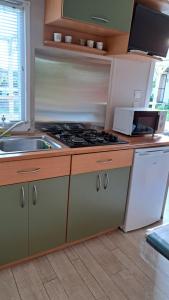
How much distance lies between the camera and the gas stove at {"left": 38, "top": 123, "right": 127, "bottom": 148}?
1.92 m

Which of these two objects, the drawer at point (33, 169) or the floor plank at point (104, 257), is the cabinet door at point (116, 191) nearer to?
the floor plank at point (104, 257)

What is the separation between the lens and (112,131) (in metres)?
2.52

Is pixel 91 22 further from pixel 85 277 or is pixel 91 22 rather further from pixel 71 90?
pixel 85 277

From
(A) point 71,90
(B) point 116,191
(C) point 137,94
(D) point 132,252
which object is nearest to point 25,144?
(A) point 71,90

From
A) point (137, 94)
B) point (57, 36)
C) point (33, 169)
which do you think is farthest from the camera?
point (137, 94)

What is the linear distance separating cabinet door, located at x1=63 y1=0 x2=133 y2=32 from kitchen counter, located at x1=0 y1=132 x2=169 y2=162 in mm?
968

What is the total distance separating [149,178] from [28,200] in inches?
46.7

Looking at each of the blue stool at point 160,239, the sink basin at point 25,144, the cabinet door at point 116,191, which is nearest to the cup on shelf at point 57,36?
the sink basin at point 25,144

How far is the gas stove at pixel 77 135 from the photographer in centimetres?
192

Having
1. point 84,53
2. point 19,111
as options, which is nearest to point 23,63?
point 19,111

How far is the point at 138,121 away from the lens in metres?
2.25

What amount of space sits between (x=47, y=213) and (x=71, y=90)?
1208 millimetres

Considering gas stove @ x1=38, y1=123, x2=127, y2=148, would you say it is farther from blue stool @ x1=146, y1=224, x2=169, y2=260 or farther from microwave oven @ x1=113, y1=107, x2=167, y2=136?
blue stool @ x1=146, y1=224, x2=169, y2=260

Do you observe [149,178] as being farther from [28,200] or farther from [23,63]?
[23,63]
